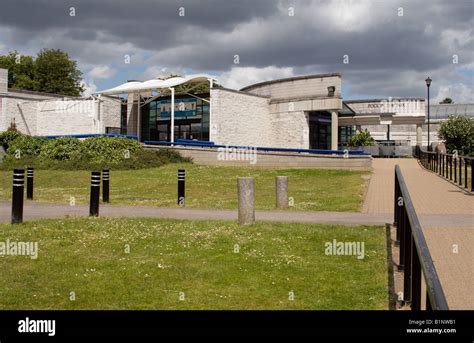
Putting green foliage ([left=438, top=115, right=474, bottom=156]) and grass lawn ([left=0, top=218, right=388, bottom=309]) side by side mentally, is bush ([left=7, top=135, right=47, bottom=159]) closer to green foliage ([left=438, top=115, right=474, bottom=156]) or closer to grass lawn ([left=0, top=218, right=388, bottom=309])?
grass lawn ([left=0, top=218, right=388, bottom=309])

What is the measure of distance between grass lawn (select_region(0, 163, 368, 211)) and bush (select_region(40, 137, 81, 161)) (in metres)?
2.96

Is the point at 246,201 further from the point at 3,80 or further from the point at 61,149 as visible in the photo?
the point at 3,80

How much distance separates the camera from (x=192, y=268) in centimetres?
707

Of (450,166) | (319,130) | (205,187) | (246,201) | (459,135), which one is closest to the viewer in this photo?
(246,201)

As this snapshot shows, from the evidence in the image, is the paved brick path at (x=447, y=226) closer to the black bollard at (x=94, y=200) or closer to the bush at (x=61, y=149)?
the black bollard at (x=94, y=200)

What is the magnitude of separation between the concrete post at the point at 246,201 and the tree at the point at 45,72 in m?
67.7

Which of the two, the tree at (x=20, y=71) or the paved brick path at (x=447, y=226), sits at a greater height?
the tree at (x=20, y=71)

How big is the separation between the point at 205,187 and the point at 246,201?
10.3 metres

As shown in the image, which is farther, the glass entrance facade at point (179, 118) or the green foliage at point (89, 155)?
the glass entrance facade at point (179, 118)

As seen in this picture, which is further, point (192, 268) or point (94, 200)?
point (94, 200)

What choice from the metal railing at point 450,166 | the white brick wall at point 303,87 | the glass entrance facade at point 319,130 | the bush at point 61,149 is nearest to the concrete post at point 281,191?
the metal railing at point 450,166

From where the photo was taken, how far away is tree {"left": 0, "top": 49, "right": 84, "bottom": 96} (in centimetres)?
7281

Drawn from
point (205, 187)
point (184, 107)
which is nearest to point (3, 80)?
point (184, 107)

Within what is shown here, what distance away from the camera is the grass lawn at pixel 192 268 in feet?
19.0
